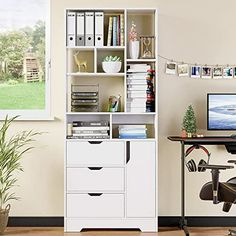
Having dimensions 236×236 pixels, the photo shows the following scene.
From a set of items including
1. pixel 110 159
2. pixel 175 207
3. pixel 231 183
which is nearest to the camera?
pixel 231 183

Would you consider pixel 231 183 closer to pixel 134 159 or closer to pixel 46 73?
pixel 134 159

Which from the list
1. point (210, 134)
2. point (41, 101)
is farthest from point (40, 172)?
point (210, 134)

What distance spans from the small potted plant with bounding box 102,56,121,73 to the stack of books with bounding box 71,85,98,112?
24cm

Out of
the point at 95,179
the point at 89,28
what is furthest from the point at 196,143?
the point at 89,28

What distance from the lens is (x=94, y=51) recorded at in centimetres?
460

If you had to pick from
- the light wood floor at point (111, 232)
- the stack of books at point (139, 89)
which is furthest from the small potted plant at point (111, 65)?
the light wood floor at point (111, 232)

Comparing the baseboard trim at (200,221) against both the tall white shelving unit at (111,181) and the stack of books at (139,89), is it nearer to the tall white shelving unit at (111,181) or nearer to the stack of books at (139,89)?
the tall white shelving unit at (111,181)

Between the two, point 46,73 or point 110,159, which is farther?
point 46,73

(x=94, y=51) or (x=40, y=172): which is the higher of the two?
(x=94, y=51)

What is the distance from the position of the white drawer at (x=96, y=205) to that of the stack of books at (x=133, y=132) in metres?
0.54

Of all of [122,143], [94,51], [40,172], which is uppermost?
[94,51]

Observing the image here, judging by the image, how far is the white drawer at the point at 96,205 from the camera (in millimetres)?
4465

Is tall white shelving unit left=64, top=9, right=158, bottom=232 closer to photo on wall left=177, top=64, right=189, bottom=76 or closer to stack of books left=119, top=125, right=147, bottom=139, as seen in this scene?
stack of books left=119, top=125, right=147, bottom=139

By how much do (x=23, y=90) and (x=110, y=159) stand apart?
44.7 inches
